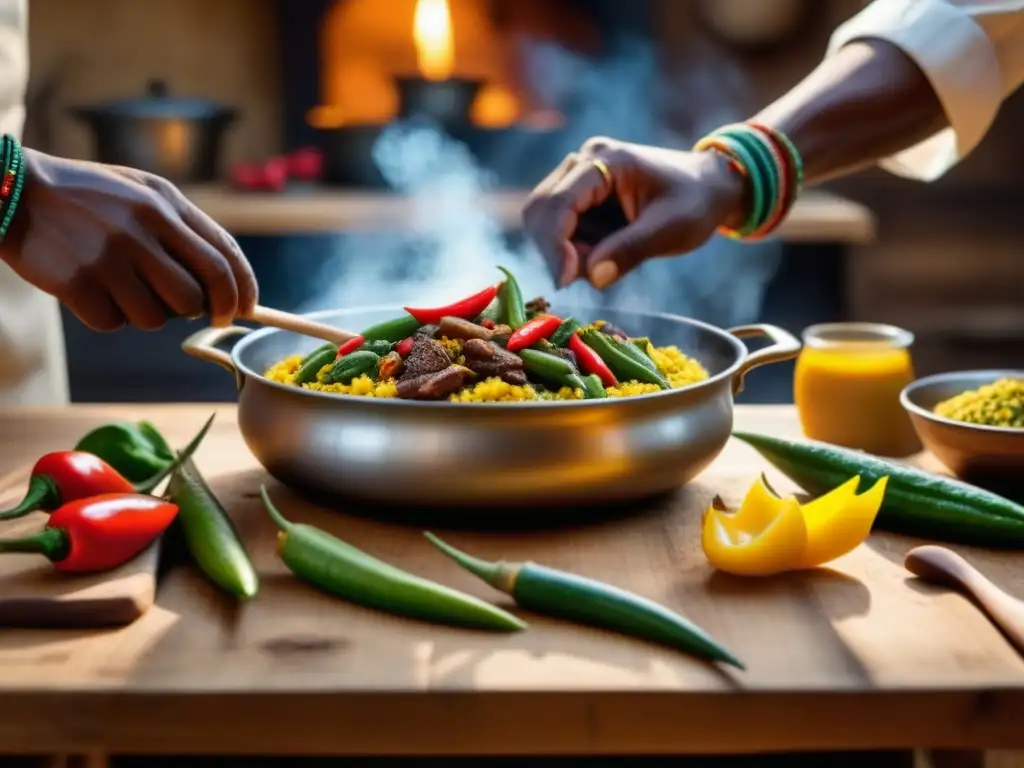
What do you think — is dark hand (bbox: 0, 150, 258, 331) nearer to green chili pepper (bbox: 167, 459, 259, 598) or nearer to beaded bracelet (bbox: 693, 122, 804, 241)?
green chili pepper (bbox: 167, 459, 259, 598)

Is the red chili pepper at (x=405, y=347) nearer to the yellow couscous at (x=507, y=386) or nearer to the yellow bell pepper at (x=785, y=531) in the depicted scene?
the yellow couscous at (x=507, y=386)

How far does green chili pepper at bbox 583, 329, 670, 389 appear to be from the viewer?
1.46m

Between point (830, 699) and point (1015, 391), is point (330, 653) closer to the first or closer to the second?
point (830, 699)

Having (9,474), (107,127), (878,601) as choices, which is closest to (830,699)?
(878,601)

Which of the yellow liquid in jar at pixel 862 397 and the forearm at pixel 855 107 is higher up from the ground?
the forearm at pixel 855 107

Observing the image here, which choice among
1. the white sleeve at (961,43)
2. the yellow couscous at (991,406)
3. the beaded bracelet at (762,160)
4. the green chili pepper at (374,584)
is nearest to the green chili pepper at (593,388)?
the green chili pepper at (374,584)

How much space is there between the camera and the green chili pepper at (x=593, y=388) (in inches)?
54.9

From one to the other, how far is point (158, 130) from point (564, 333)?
2232 mm

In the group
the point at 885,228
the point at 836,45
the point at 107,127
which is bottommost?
the point at 885,228

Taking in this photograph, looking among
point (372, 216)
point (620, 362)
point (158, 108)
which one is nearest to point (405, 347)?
point (620, 362)

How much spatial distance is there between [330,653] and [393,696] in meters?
0.09

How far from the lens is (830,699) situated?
3.26 feet

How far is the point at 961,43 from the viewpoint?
1.82 m

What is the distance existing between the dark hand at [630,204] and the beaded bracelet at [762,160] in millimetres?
21
